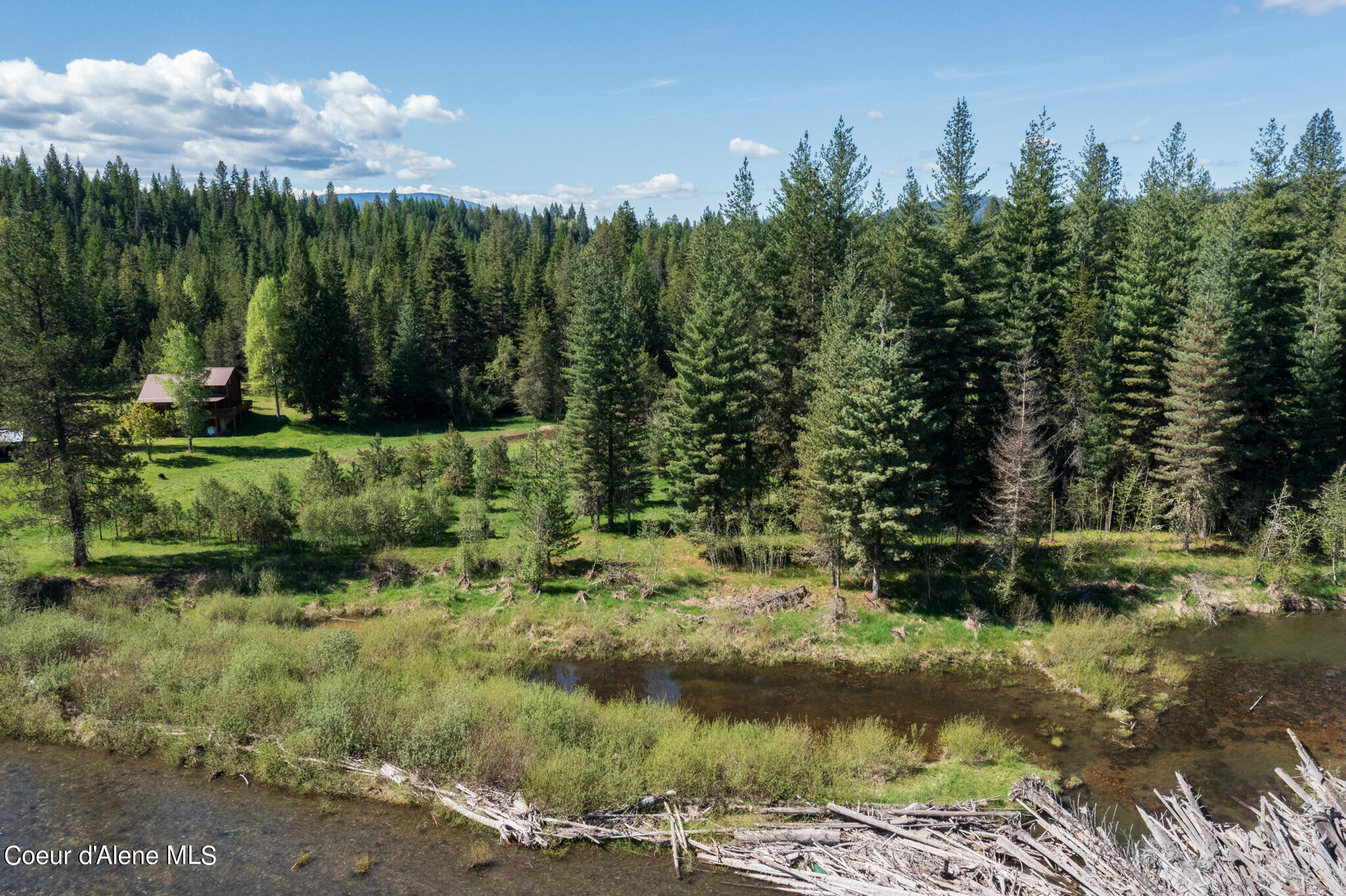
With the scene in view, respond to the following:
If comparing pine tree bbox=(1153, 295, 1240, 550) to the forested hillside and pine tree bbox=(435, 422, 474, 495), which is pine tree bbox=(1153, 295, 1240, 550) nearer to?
the forested hillside

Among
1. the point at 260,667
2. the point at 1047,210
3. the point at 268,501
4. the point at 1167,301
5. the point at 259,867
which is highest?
the point at 1047,210

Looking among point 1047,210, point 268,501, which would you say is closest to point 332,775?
point 268,501

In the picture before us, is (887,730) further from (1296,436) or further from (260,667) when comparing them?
(1296,436)

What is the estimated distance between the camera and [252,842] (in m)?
15.9

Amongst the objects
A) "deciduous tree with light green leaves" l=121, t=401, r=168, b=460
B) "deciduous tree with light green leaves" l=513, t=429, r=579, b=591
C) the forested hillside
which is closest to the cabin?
"deciduous tree with light green leaves" l=121, t=401, r=168, b=460

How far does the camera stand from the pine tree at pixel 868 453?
88.5 ft

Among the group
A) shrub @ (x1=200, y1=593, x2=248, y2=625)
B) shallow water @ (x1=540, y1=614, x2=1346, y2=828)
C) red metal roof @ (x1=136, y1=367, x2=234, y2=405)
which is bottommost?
shallow water @ (x1=540, y1=614, x2=1346, y2=828)

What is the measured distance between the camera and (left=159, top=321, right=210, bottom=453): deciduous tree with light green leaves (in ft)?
167

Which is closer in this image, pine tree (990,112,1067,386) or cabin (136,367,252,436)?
pine tree (990,112,1067,386)

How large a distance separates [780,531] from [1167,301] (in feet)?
78.5

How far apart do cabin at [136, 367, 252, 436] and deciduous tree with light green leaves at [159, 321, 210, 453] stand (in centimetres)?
90

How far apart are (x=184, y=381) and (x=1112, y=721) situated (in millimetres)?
58891

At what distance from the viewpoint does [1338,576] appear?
33094 mm

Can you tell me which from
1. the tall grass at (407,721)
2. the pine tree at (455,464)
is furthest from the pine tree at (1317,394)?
the pine tree at (455,464)
